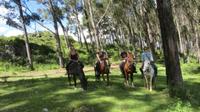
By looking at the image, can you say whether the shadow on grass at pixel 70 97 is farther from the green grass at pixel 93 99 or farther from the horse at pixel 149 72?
the horse at pixel 149 72

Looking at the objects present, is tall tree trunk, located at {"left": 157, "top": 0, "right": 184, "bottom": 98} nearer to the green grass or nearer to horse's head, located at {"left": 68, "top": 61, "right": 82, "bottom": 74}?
the green grass

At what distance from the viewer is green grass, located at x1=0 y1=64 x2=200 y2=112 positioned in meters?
18.3

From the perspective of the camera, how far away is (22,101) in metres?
20.1

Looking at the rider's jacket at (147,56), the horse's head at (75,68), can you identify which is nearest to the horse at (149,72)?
the rider's jacket at (147,56)

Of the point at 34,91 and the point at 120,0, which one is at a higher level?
the point at 120,0

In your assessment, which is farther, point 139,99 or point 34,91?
point 34,91

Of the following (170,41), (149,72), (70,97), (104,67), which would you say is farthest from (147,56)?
(70,97)

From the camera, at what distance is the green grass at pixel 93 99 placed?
18344 millimetres

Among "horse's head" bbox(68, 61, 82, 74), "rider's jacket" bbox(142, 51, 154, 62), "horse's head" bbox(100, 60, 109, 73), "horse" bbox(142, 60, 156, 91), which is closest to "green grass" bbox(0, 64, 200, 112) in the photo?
"horse" bbox(142, 60, 156, 91)

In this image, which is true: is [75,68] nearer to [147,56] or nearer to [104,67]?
[104,67]

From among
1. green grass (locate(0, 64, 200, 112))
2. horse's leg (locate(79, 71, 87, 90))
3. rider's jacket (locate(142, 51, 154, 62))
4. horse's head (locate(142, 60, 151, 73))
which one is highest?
rider's jacket (locate(142, 51, 154, 62))

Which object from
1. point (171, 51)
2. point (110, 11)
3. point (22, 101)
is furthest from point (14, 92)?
point (110, 11)

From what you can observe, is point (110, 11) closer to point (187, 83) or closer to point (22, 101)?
point (187, 83)

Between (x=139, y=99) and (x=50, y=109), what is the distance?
4.01 metres
